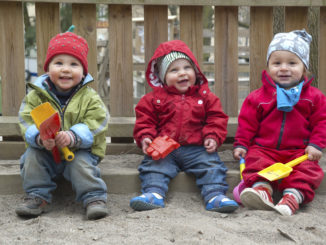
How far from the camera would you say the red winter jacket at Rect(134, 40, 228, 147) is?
9.89 feet

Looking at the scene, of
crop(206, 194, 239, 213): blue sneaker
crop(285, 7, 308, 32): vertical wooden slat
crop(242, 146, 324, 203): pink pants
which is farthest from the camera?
crop(285, 7, 308, 32): vertical wooden slat

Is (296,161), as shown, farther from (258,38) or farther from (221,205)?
(258,38)

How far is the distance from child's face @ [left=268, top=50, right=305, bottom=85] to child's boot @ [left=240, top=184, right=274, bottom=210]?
2.49ft

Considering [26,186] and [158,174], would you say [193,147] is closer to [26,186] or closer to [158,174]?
[158,174]

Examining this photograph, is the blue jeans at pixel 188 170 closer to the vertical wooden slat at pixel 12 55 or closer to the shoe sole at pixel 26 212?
the shoe sole at pixel 26 212

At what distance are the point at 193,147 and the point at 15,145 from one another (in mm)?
1334

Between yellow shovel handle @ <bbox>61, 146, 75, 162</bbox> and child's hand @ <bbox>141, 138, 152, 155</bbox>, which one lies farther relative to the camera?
child's hand @ <bbox>141, 138, 152, 155</bbox>

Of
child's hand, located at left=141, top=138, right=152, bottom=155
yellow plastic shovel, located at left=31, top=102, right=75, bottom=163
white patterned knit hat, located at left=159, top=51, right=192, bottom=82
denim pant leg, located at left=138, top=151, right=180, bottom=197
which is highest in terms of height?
white patterned knit hat, located at left=159, top=51, right=192, bottom=82

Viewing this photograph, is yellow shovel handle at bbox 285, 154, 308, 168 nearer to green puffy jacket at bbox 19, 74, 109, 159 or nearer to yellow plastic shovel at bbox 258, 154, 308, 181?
yellow plastic shovel at bbox 258, 154, 308, 181

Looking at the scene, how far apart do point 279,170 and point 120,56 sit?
1.49 metres

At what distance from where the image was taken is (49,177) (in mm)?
2703

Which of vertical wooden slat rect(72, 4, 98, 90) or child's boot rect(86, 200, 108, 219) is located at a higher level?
vertical wooden slat rect(72, 4, 98, 90)

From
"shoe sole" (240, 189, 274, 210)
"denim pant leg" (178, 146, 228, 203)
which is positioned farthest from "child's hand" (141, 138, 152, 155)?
"shoe sole" (240, 189, 274, 210)

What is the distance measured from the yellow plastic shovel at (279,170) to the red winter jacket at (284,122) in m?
0.16
